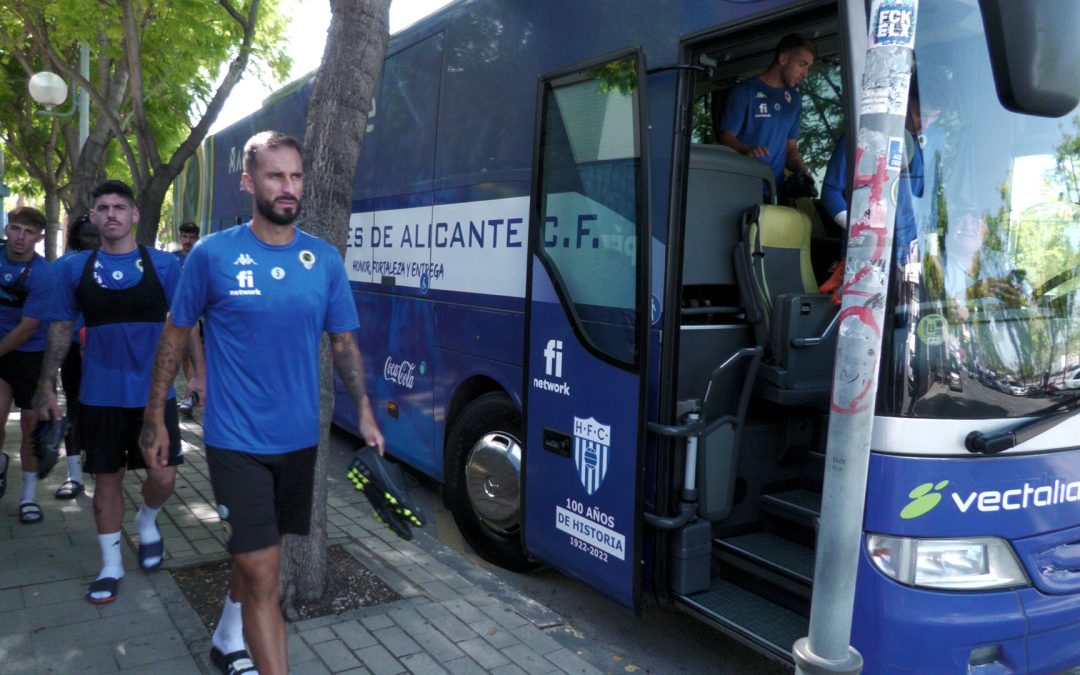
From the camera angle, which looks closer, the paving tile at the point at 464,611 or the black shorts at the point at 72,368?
the paving tile at the point at 464,611

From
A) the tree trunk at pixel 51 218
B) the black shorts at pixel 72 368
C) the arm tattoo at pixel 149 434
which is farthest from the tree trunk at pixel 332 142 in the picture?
the tree trunk at pixel 51 218

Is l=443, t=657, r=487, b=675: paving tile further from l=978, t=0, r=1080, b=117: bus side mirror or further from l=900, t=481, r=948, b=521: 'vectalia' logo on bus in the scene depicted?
l=978, t=0, r=1080, b=117: bus side mirror

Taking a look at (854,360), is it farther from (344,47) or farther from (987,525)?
(344,47)

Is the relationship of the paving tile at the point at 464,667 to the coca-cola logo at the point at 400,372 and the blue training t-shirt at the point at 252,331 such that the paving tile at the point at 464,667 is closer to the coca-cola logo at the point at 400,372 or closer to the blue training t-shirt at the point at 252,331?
the blue training t-shirt at the point at 252,331

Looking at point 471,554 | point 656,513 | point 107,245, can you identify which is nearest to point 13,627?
point 107,245

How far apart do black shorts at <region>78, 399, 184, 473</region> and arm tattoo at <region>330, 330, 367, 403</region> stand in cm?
137

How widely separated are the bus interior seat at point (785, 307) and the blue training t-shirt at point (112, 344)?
9.12 ft

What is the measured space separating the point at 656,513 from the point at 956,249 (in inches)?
61.4

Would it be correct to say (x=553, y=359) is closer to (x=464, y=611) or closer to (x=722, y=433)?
(x=722, y=433)

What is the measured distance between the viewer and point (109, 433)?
13.6 ft

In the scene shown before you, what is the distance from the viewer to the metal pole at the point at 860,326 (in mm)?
2350

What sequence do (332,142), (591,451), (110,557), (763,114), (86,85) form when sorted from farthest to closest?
(86,85) < (763,114) < (110,557) < (332,142) < (591,451)

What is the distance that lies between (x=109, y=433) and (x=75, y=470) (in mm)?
2132

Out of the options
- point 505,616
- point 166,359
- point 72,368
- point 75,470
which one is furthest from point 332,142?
point 75,470
